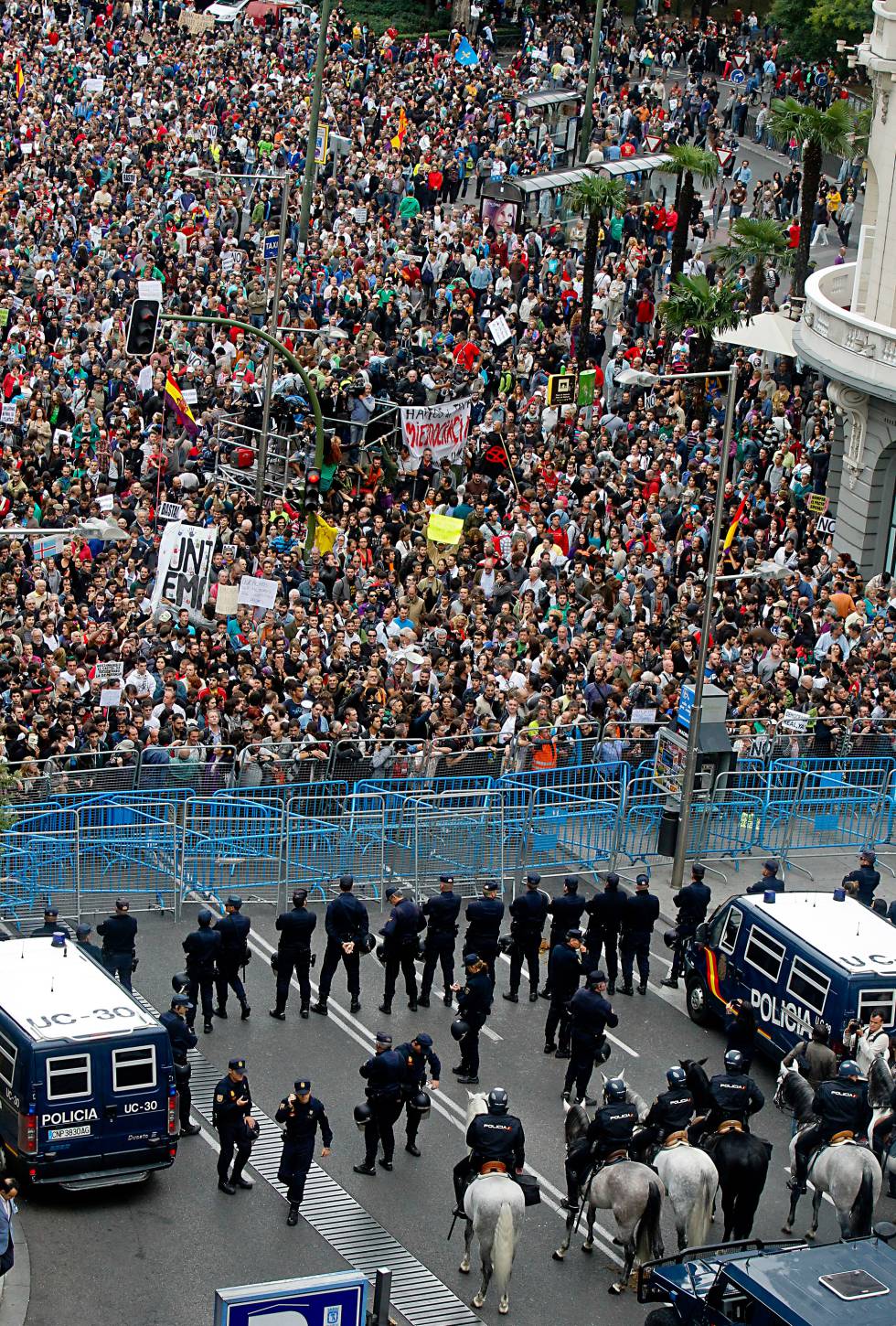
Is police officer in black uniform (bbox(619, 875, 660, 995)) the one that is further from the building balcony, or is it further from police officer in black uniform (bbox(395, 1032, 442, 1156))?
the building balcony

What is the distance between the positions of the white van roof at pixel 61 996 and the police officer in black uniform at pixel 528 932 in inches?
204

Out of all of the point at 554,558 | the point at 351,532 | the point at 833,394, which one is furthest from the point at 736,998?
the point at 833,394

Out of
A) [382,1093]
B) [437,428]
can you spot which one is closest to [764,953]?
[382,1093]

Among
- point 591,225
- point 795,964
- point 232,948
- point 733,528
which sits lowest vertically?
point 232,948

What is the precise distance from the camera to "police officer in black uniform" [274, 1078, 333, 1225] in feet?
70.3

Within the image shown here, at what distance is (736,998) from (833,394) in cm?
1834

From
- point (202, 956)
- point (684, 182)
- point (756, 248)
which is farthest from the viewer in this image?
point (684, 182)

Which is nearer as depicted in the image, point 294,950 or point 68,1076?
point 68,1076

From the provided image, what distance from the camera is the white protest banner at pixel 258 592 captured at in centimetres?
3338

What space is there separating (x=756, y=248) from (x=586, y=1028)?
2579cm

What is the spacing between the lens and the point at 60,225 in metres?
52.4

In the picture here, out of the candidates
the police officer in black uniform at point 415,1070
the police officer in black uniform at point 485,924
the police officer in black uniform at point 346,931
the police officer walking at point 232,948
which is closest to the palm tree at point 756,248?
the police officer in black uniform at point 485,924

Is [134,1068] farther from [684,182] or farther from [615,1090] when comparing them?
[684,182]

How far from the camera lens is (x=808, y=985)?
24281 millimetres
